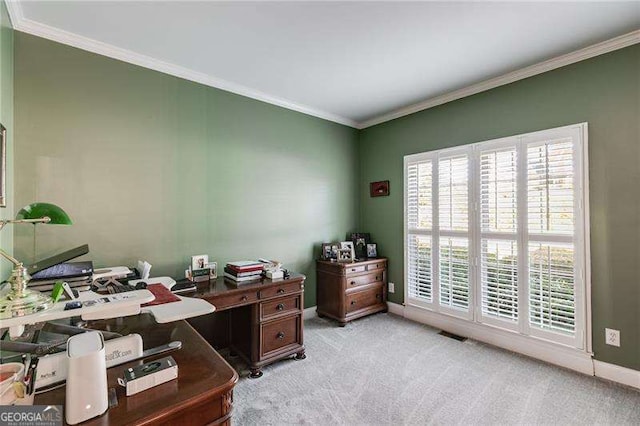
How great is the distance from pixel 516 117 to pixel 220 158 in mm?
2859

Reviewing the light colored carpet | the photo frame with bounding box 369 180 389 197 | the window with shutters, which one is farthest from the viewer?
the photo frame with bounding box 369 180 389 197

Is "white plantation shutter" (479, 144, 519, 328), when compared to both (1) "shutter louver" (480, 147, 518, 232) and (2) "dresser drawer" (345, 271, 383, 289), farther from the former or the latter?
(2) "dresser drawer" (345, 271, 383, 289)

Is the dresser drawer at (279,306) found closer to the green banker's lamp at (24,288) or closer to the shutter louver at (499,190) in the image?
the green banker's lamp at (24,288)

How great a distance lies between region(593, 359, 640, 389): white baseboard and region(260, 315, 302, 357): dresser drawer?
241 centimetres

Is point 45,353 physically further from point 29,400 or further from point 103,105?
point 103,105

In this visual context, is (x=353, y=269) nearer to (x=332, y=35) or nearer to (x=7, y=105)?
(x=332, y=35)

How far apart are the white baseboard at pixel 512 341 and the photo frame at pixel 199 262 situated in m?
2.44

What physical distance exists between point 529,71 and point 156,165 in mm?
3417

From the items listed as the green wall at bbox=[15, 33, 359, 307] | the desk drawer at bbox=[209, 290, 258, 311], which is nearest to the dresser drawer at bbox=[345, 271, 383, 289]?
the green wall at bbox=[15, 33, 359, 307]

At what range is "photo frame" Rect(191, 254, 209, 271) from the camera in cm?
245

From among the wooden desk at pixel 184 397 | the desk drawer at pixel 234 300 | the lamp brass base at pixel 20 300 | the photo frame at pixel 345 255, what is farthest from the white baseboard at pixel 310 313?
the lamp brass base at pixel 20 300

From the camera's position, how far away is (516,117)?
8.81ft

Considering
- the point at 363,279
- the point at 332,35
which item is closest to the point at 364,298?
the point at 363,279

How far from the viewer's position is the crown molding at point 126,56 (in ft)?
6.26
